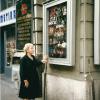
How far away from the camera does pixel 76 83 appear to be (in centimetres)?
744

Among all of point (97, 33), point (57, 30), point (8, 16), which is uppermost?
point (8, 16)

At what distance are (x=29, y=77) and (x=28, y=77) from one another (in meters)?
0.03

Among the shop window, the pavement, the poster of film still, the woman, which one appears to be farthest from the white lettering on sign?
the shop window

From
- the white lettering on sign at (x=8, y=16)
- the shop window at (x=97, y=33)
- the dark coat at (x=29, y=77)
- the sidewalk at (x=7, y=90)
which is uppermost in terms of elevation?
the white lettering on sign at (x=8, y=16)

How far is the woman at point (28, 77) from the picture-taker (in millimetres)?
7156

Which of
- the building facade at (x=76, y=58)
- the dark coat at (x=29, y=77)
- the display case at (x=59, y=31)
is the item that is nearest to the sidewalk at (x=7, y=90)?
the building facade at (x=76, y=58)

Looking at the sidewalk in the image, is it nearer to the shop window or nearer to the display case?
the display case

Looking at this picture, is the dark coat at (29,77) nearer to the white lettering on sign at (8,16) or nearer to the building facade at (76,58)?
the building facade at (76,58)

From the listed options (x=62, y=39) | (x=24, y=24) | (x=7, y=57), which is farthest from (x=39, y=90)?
(x=7, y=57)

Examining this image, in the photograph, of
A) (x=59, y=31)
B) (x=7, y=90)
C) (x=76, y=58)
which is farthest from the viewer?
(x=7, y=90)

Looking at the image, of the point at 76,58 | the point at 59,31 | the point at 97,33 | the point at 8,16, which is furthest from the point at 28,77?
the point at 8,16

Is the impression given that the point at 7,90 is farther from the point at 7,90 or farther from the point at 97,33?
the point at 97,33

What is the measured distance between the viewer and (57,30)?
8.20m

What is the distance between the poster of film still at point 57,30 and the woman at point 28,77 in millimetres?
971
